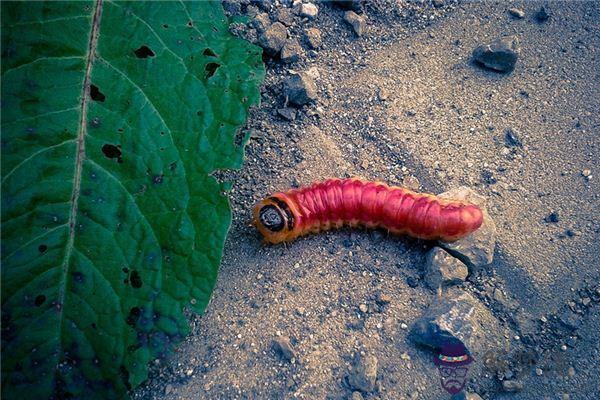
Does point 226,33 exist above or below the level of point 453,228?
above

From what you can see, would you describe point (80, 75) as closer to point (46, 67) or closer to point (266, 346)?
point (46, 67)

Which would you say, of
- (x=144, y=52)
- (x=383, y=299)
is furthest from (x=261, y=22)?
(x=383, y=299)

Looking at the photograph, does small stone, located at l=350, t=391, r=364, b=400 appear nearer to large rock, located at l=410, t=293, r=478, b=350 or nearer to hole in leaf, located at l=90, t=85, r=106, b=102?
large rock, located at l=410, t=293, r=478, b=350

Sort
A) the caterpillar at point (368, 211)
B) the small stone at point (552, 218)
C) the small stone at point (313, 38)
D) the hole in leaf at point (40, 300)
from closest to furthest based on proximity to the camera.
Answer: the hole in leaf at point (40, 300) < the caterpillar at point (368, 211) < the small stone at point (552, 218) < the small stone at point (313, 38)

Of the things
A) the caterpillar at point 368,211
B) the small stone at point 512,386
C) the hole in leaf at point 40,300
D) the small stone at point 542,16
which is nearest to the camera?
the hole in leaf at point 40,300

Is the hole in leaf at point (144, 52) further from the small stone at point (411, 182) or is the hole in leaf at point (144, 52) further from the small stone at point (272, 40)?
Answer: the small stone at point (411, 182)

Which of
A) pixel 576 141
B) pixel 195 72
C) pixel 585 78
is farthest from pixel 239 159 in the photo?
pixel 585 78

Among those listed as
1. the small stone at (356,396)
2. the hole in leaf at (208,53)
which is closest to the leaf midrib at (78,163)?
the hole in leaf at (208,53)
